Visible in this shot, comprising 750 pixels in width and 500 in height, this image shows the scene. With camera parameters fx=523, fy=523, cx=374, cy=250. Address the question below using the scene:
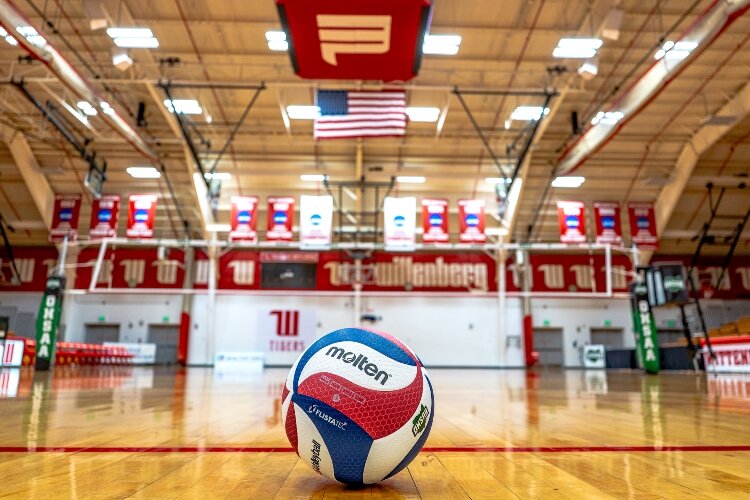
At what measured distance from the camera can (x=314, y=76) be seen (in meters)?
9.22

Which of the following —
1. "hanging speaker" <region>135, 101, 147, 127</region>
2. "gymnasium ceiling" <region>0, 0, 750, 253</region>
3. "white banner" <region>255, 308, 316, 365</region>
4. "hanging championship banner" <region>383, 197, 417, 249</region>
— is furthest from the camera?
"white banner" <region>255, 308, 316, 365</region>

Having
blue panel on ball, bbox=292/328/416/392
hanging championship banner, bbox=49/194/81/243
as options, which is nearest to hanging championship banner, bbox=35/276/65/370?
hanging championship banner, bbox=49/194/81/243

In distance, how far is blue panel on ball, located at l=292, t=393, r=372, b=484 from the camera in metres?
1.83

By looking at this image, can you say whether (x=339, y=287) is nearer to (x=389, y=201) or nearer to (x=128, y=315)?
(x=389, y=201)

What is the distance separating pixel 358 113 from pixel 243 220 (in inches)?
236

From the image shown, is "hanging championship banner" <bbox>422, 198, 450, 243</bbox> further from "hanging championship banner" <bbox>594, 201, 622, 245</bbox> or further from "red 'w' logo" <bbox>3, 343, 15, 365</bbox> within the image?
"red 'w' logo" <bbox>3, 343, 15, 365</bbox>

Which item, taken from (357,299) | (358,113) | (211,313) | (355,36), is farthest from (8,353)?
(355,36)

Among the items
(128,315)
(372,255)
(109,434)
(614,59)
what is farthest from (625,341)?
(109,434)

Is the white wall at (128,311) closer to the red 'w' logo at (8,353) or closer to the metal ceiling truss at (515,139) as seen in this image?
the red 'w' logo at (8,353)

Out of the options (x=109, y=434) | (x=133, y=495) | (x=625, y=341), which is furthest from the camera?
(x=625, y=341)

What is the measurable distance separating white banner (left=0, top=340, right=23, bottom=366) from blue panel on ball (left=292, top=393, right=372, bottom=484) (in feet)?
48.4

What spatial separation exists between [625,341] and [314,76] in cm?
2040

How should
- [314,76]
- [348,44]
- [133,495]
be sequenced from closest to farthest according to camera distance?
[133,495]
[348,44]
[314,76]

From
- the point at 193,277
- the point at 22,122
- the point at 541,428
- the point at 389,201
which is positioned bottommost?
the point at 541,428
